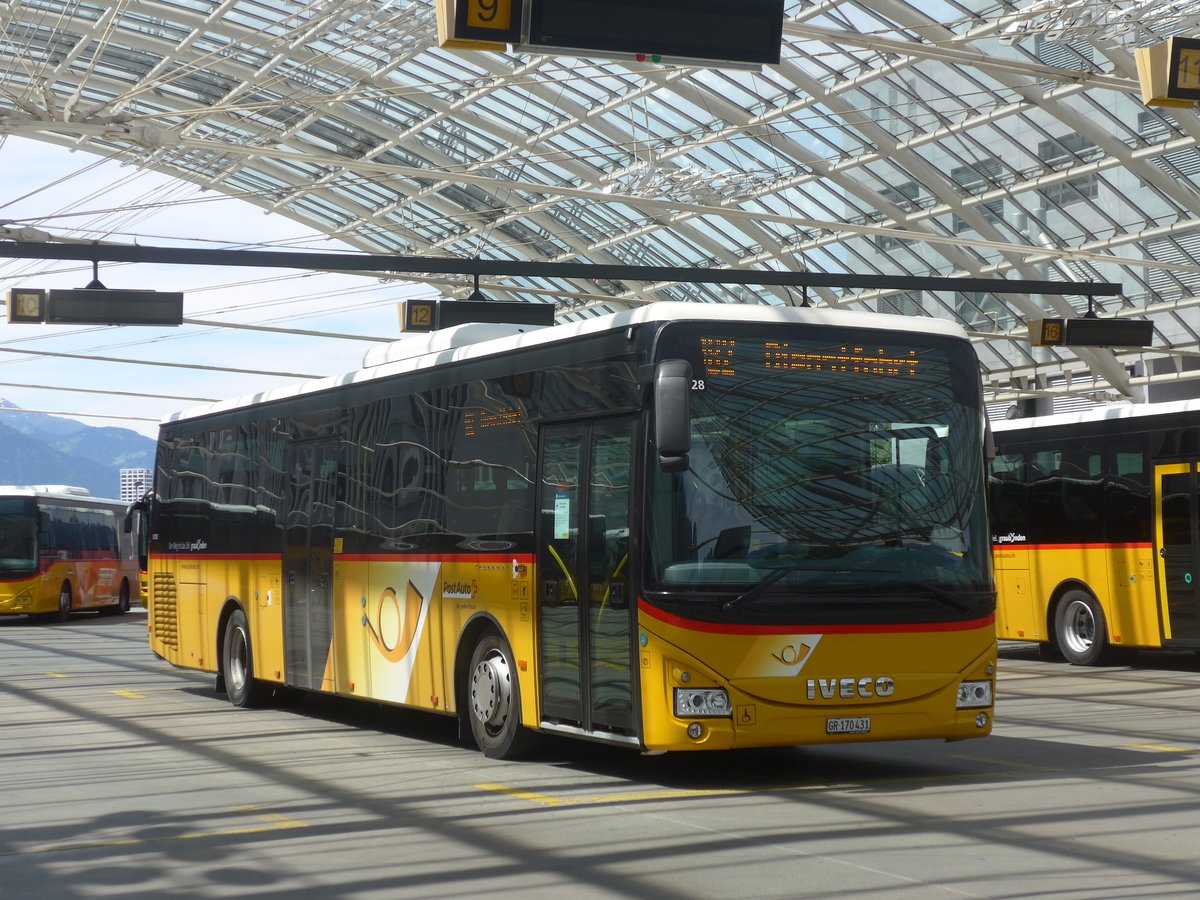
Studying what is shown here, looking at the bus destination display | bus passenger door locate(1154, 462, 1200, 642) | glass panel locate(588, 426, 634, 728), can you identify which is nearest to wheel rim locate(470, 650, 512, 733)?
glass panel locate(588, 426, 634, 728)

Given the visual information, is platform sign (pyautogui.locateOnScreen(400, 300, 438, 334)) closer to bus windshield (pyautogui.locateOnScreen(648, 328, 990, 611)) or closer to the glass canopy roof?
the glass canopy roof

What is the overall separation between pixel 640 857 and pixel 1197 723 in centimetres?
766

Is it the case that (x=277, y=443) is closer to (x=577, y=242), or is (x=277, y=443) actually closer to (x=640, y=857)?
(x=640, y=857)

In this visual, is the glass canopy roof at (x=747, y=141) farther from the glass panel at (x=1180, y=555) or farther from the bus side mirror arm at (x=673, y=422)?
the bus side mirror arm at (x=673, y=422)

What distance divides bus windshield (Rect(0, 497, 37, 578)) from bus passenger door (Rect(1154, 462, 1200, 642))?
24.7 metres

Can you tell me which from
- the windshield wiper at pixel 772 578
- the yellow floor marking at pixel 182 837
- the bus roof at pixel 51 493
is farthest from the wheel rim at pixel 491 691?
the bus roof at pixel 51 493

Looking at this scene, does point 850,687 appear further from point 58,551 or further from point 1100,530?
point 58,551

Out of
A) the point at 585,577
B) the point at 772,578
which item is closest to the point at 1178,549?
the point at 772,578

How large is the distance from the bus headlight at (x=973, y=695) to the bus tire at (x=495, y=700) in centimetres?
296

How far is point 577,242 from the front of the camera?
4597 centimetres

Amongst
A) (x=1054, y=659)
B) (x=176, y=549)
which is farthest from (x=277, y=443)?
(x=1054, y=659)

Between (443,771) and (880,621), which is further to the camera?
(443,771)

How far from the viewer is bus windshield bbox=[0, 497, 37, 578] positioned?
35.3 m

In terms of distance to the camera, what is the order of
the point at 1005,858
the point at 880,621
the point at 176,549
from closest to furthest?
the point at 1005,858 → the point at 880,621 → the point at 176,549
